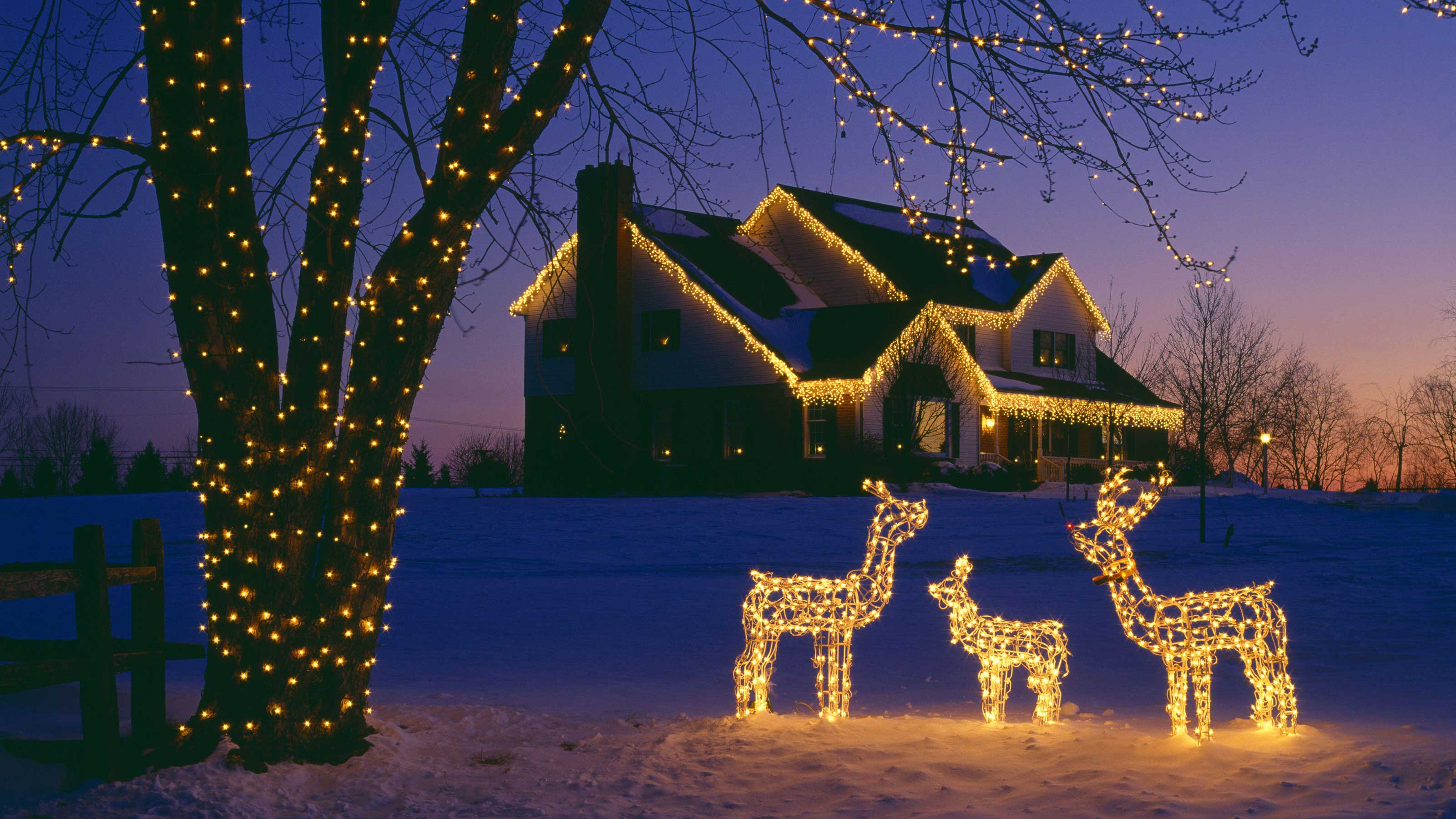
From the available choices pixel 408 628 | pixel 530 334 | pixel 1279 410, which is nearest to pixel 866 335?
pixel 530 334

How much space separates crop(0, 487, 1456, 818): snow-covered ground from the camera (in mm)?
5789

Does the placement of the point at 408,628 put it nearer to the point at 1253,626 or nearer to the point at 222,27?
the point at 222,27

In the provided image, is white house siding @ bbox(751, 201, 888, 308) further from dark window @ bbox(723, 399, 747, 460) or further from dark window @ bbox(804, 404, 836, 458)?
dark window @ bbox(723, 399, 747, 460)

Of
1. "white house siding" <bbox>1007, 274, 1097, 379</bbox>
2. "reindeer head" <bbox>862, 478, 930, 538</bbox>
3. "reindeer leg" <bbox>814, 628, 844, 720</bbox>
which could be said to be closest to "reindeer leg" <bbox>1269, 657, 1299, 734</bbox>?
"reindeer head" <bbox>862, 478, 930, 538</bbox>

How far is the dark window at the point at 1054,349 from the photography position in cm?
3691

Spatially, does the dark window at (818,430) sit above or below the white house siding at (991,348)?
below

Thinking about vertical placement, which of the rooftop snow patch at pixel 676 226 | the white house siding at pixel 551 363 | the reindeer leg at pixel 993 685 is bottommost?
the reindeer leg at pixel 993 685

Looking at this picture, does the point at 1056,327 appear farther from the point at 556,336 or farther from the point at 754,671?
the point at 754,671

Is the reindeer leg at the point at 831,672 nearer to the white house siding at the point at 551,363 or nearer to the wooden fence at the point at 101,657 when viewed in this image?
the wooden fence at the point at 101,657

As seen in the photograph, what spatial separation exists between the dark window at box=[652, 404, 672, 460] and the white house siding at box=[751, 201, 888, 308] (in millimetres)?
5623

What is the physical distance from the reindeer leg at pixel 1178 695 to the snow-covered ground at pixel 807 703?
209 millimetres

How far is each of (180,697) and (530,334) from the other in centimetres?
2993

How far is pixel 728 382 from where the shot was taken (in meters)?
31.9

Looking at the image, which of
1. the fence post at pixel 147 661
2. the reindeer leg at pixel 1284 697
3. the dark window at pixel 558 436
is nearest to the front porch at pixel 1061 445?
the dark window at pixel 558 436
